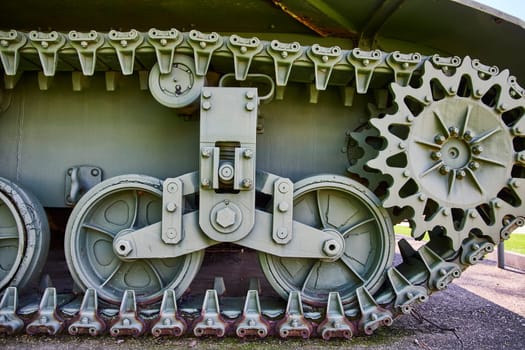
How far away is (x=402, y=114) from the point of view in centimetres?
275

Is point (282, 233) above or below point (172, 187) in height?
below

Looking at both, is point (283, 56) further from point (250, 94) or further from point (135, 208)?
point (135, 208)

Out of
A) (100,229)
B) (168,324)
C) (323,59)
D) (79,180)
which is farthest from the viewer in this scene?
(79,180)

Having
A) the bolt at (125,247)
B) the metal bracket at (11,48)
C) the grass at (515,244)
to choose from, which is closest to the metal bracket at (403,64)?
the bolt at (125,247)

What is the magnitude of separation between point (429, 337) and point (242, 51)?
2243 mm

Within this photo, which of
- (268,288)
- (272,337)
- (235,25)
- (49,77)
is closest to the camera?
(272,337)

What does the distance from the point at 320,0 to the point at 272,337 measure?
237 cm

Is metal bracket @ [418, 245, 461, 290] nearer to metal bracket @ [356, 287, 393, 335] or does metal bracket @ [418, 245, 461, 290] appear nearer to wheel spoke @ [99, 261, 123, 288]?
metal bracket @ [356, 287, 393, 335]

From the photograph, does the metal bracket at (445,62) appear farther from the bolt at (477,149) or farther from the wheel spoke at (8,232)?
the wheel spoke at (8,232)

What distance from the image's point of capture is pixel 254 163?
8.98 ft

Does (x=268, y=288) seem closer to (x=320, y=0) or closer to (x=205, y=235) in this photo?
(x=205, y=235)

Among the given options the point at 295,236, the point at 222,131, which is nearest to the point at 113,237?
the point at 222,131

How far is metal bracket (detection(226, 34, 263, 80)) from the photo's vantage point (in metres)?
2.67

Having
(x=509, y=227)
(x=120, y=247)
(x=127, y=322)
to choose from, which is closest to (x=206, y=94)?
(x=120, y=247)
